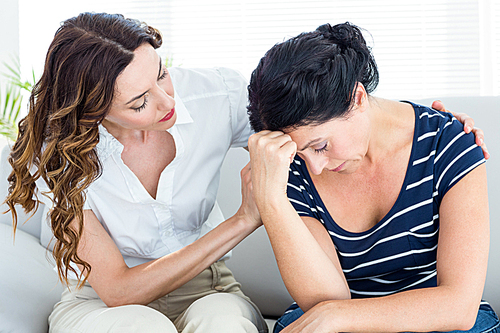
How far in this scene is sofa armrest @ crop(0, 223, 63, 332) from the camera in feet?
4.10

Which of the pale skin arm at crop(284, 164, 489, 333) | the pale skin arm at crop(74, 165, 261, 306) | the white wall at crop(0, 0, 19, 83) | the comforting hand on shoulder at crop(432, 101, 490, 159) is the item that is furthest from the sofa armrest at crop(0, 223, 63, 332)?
the white wall at crop(0, 0, 19, 83)

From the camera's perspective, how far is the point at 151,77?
1.09 m

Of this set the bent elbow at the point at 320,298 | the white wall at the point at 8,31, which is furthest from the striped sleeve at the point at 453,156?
the white wall at the point at 8,31

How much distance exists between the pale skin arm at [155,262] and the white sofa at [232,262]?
163mm

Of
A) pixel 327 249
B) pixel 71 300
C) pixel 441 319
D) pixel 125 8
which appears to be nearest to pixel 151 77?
pixel 327 249

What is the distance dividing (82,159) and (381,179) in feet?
2.53

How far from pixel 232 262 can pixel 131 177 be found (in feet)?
1.79

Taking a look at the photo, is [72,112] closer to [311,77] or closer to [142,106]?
[142,106]

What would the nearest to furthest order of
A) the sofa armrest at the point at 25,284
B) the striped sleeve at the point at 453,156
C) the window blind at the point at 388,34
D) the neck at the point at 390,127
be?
the striped sleeve at the point at 453,156, the neck at the point at 390,127, the sofa armrest at the point at 25,284, the window blind at the point at 388,34

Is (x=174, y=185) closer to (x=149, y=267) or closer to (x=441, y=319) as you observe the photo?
(x=149, y=267)

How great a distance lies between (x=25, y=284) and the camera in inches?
54.7

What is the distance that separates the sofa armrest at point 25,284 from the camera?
1.25 meters

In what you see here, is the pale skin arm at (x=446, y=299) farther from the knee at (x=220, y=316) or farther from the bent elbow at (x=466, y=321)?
the knee at (x=220, y=316)

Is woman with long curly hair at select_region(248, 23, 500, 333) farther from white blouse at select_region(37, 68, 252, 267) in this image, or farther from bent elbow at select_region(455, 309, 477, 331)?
white blouse at select_region(37, 68, 252, 267)
